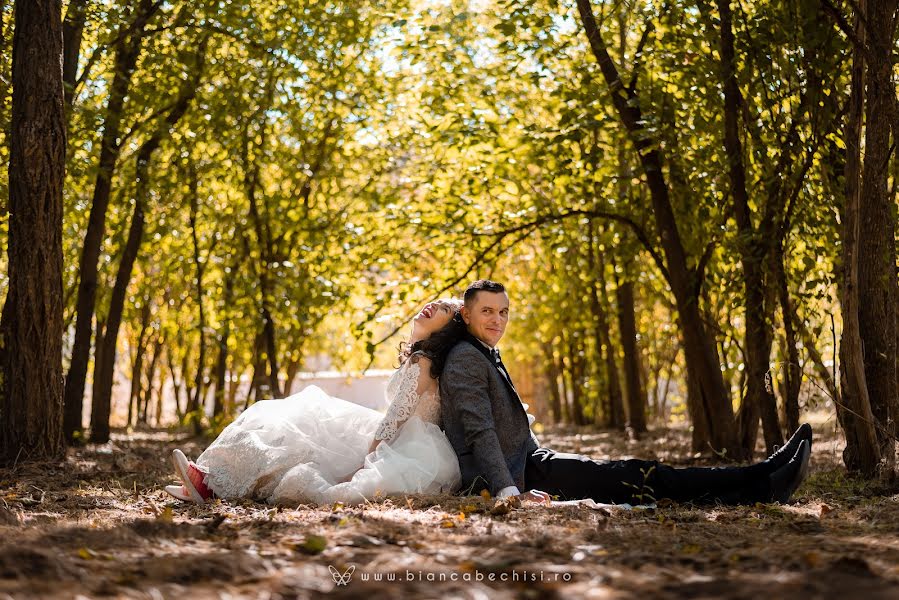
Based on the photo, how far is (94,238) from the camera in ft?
38.2

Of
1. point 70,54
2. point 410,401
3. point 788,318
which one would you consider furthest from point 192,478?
point 70,54

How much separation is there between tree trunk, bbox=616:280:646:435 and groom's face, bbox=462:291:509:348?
9.04 metres

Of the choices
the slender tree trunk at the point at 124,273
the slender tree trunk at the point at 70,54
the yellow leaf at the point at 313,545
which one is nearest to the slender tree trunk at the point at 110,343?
the slender tree trunk at the point at 124,273

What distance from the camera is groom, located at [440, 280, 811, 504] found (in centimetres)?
571

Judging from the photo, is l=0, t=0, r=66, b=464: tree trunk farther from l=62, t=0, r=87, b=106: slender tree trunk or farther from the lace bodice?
the lace bodice

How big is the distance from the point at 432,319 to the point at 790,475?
8.08ft

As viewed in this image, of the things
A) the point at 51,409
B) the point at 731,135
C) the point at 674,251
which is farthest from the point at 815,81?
the point at 51,409

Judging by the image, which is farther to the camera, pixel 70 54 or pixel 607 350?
pixel 607 350

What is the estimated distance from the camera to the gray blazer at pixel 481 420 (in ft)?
19.5

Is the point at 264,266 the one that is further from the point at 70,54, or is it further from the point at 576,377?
the point at 576,377

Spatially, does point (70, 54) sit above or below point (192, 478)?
above

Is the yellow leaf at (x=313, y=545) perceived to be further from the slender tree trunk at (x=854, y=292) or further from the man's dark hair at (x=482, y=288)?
the slender tree trunk at (x=854, y=292)

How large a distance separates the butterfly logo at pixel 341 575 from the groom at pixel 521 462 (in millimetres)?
2095

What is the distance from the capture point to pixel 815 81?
25.3 feet
